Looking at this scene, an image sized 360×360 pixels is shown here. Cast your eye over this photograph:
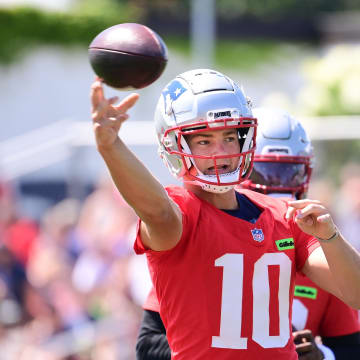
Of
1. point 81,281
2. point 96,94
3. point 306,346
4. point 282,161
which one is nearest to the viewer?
point 96,94

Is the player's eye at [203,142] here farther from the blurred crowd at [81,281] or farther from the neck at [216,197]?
the blurred crowd at [81,281]

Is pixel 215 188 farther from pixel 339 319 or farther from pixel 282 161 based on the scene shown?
pixel 339 319

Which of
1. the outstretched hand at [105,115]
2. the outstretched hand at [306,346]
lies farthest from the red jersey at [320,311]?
the outstretched hand at [105,115]

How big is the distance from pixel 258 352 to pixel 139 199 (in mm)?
764

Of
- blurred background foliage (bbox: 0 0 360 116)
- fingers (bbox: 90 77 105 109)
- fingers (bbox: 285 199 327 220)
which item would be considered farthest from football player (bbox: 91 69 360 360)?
blurred background foliage (bbox: 0 0 360 116)

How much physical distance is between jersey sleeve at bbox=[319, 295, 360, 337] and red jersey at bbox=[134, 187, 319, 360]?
623mm

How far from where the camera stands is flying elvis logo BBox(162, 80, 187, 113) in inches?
135

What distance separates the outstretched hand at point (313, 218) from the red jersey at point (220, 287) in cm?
22

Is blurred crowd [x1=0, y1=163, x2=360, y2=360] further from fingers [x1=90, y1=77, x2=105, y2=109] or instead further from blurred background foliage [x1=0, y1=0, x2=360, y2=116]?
blurred background foliage [x1=0, y1=0, x2=360, y2=116]

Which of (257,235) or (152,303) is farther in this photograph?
(152,303)

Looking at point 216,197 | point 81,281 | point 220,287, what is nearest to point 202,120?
point 216,197

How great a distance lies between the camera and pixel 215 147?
10.9ft

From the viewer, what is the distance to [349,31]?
854 inches

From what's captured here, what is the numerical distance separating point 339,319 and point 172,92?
51.6 inches
